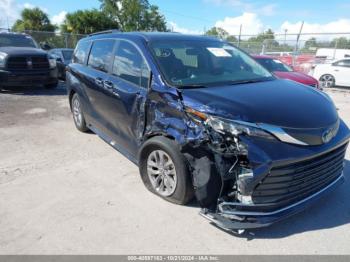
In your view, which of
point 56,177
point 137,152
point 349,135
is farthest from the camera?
point 56,177

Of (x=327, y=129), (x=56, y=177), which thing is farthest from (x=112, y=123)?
(x=327, y=129)

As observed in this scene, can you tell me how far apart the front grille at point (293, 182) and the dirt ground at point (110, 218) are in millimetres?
394

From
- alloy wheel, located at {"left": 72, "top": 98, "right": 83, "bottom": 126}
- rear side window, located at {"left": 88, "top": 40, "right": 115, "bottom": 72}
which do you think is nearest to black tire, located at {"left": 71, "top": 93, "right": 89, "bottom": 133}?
alloy wheel, located at {"left": 72, "top": 98, "right": 83, "bottom": 126}

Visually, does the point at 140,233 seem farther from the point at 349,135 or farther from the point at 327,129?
the point at 349,135

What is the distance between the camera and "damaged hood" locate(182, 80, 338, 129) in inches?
113

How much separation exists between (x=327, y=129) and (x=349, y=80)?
483 inches

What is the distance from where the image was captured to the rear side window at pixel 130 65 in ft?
12.0

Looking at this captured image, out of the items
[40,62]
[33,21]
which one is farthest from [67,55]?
[33,21]

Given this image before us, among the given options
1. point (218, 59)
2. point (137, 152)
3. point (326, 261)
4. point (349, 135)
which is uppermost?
point (218, 59)

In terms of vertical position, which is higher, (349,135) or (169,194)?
(349,135)

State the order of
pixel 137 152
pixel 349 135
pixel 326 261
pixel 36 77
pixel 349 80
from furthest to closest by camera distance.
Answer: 1. pixel 349 80
2. pixel 36 77
3. pixel 137 152
4. pixel 349 135
5. pixel 326 261

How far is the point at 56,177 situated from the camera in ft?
13.8

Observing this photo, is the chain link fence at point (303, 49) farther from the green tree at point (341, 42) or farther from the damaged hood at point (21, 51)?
the damaged hood at point (21, 51)

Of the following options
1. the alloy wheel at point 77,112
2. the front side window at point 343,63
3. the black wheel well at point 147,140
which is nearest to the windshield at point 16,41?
the alloy wheel at point 77,112
